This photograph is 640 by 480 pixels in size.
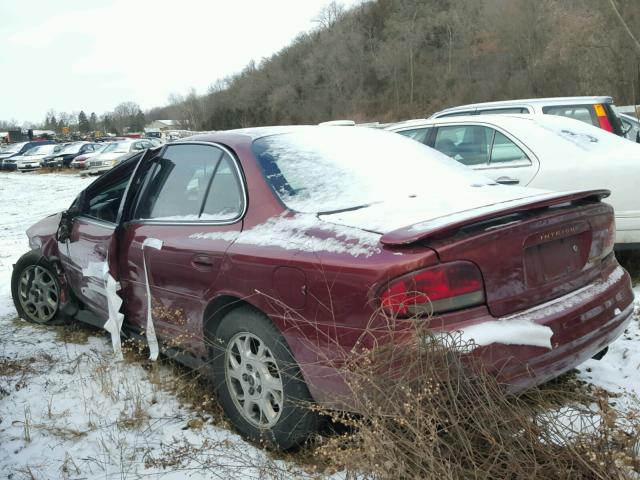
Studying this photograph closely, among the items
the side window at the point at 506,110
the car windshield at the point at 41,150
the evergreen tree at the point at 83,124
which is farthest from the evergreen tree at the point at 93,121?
the side window at the point at 506,110

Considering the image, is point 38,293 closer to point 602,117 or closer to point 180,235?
point 180,235

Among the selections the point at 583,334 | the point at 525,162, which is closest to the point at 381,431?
the point at 583,334

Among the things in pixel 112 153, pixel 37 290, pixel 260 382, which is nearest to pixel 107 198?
pixel 37 290

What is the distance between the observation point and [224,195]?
3184 millimetres

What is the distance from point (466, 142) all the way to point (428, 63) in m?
82.0

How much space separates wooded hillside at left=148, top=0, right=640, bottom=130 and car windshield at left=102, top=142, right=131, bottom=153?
26.6 metres

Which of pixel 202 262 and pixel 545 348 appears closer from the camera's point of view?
pixel 545 348

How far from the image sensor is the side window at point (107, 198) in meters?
4.52

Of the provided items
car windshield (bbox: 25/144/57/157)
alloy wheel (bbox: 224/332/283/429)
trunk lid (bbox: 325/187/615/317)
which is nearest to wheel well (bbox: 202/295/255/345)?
alloy wheel (bbox: 224/332/283/429)

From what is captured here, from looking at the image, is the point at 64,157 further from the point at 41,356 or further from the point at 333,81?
the point at 333,81

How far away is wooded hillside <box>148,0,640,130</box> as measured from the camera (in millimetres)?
40281

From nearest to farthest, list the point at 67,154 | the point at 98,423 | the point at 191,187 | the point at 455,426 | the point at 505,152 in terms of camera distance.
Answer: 1. the point at 455,426
2. the point at 98,423
3. the point at 191,187
4. the point at 505,152
5. the point at 67,154

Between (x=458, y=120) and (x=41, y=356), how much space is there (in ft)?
14.2

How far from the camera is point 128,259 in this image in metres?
3.74
